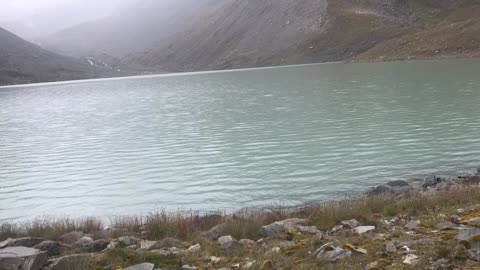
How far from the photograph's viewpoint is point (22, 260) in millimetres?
9570

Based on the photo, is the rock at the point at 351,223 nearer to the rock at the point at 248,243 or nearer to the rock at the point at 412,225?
the rock at the point at 412,225

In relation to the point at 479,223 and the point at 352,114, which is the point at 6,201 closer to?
the point at 479,223

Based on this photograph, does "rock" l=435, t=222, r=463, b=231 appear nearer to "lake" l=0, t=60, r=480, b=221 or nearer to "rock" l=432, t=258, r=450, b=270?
"rock" l=432, t=258, r=450, b=270

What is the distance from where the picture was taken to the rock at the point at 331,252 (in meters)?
8.81

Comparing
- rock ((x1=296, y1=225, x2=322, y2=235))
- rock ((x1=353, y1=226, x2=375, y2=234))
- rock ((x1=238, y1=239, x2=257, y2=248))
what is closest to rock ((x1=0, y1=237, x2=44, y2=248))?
rock ((x1=238, y1=239, x2=257, y2=248))

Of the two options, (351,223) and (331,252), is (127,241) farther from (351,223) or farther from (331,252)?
(351,223)

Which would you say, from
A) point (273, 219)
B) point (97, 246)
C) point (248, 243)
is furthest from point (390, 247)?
point (97, 246)

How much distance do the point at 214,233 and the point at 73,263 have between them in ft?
12.9

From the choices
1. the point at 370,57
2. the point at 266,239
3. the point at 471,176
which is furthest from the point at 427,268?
the point at 370,57

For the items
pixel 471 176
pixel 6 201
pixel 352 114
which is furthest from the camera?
pixel 352 114

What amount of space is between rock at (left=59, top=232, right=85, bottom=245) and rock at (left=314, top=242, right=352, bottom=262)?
704 centimetres

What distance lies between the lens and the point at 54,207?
20219 mm

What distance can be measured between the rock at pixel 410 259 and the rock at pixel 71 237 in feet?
28.5

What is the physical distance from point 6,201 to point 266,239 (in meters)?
15.6
